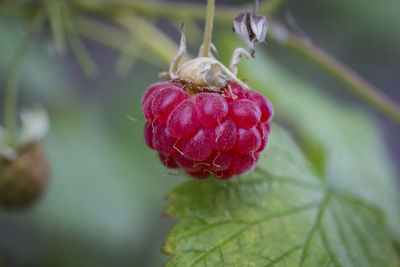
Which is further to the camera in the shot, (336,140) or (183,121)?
(336,140)

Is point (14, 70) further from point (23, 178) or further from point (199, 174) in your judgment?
point (199, 174)

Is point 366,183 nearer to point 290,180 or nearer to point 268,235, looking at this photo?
point 290,180

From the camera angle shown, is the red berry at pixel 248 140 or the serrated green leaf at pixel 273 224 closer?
the red berry at pixel 248 140

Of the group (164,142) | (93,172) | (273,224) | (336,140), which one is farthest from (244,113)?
(93,172)

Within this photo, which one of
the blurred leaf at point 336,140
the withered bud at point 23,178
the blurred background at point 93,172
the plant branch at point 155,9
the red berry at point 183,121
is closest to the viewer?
the red berry at point 183,121

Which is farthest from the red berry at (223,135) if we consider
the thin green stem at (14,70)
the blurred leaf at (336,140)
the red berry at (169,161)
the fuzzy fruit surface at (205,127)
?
the thin green stem at (14,70)

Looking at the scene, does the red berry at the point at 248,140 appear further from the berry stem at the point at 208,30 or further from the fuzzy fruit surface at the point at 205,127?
the berry stem at the point at 208,30

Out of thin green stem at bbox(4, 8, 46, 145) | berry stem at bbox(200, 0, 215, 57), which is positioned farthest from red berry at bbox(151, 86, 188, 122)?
thin green stem at bbox(4, 8, 46, 145)
